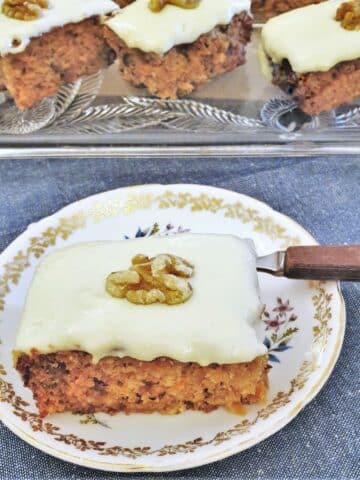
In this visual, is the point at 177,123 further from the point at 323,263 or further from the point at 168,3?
the point at 323,263

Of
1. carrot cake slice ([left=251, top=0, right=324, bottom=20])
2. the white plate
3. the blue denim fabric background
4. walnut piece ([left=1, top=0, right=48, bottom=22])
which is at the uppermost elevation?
walnut piece ([left=1, top=0, right=48, bottom=22])

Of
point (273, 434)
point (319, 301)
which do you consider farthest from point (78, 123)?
point (273, 434)

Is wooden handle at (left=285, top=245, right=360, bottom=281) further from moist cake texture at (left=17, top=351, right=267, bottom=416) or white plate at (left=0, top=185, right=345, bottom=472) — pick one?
moist cake texture at (left=17, top=351, right=267, bottom=416)

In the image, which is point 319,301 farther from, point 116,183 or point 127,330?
point 116,183

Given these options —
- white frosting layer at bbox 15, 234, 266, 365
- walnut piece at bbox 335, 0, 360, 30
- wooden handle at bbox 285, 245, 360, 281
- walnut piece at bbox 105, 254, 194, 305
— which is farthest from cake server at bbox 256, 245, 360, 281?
walnut piece at bbox 335, 0, 360, 30

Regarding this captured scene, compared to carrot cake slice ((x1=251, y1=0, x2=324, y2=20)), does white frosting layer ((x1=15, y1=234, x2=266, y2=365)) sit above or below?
above

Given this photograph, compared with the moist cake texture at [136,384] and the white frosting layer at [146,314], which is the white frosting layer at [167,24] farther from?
the moist cake texture at [136,384]

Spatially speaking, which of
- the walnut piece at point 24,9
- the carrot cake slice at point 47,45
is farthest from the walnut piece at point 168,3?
the walnut piece at point 24,9
